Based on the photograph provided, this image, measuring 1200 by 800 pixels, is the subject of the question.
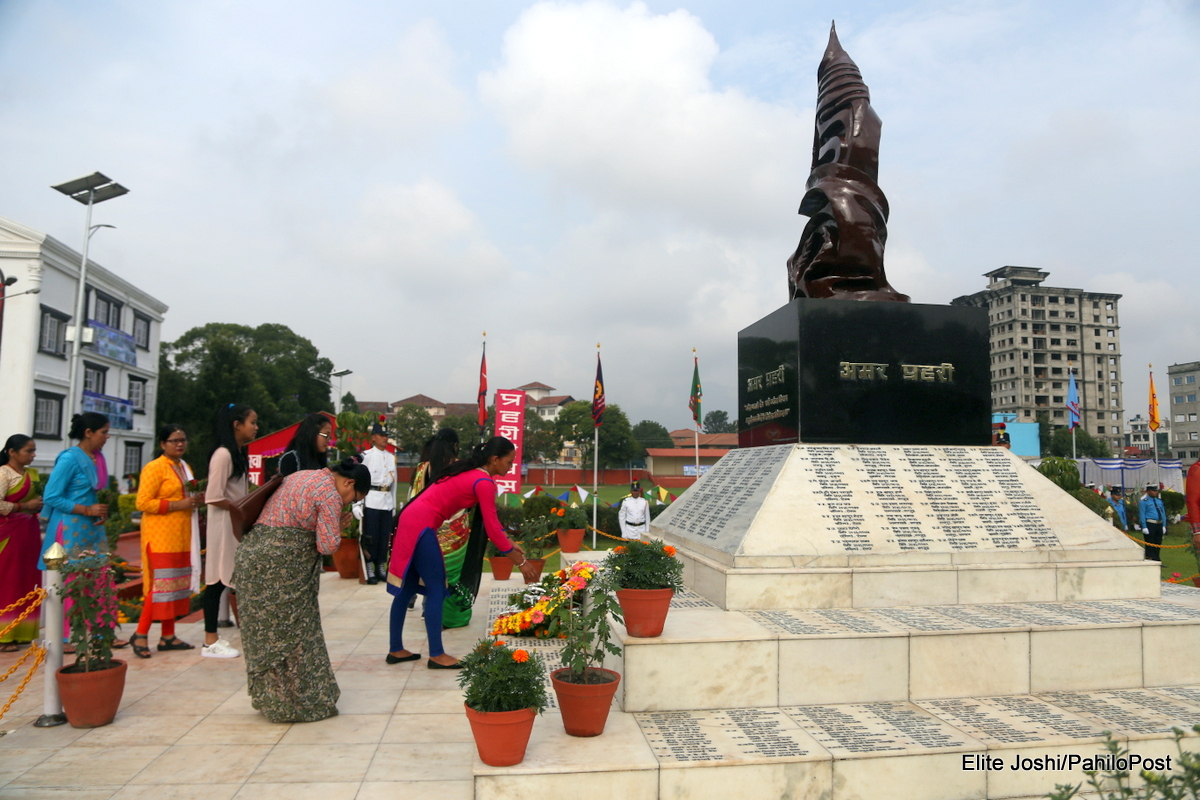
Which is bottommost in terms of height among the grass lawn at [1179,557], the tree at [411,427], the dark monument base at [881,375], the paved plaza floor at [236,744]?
the grass lawn at [1179,557]

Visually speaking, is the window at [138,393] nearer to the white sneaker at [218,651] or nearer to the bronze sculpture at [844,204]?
the white sneaker at [218,651]

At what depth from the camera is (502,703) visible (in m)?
3.02

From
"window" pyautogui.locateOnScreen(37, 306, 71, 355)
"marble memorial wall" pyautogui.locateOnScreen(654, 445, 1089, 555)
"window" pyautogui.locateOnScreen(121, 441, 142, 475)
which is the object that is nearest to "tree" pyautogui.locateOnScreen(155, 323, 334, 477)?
"window" pyautogui.locateOnScreen(121, 441, 142, 475)

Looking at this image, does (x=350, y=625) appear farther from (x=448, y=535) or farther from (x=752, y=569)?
(x=752, y=569)

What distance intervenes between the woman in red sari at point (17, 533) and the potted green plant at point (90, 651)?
2.04 metres

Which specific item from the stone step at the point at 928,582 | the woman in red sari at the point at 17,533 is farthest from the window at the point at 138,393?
the stone step at the point at 928,582

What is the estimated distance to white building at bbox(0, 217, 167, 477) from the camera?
21.2 metres

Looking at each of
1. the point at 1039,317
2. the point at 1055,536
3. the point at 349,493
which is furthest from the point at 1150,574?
the point at 1039,317

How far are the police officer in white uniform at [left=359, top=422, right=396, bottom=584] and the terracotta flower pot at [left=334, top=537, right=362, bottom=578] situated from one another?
0.23 metres

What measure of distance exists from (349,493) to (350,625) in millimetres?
2882

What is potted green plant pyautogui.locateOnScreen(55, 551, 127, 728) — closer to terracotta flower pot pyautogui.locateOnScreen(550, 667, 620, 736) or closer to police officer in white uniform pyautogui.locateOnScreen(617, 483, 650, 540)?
terracotta flower pot pyautogui.locateOnScreen(550, 667, 620, 736)

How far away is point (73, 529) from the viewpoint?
16.5 feet

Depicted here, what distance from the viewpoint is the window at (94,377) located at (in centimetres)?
2564

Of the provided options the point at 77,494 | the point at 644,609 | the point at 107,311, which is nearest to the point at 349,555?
the point at 77,494
